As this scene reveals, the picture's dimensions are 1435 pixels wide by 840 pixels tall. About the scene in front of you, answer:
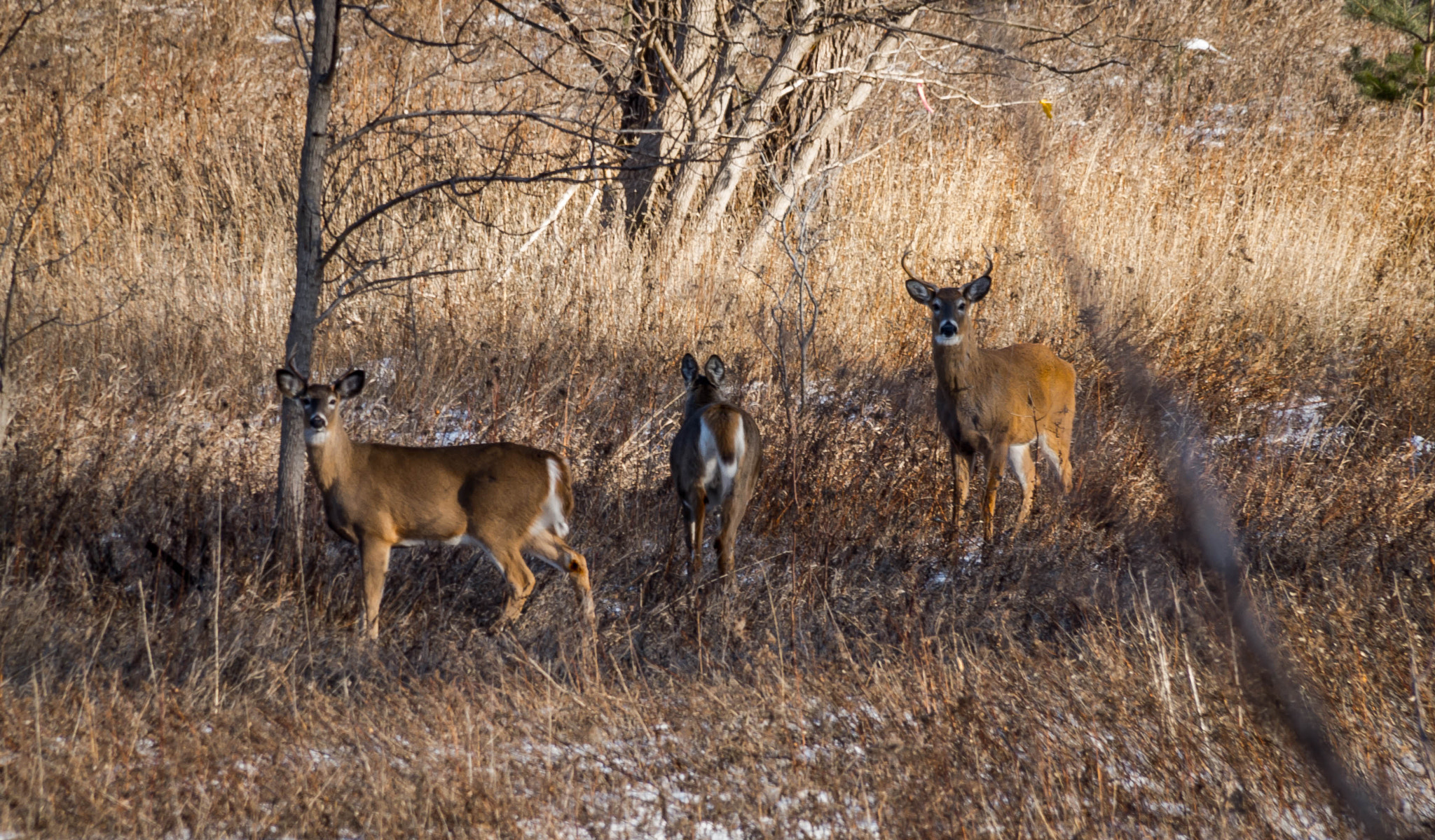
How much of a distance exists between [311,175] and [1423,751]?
161 inches

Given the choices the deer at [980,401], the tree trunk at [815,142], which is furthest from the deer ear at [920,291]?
the tree trunk at [815,142]

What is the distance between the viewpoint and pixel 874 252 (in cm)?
952

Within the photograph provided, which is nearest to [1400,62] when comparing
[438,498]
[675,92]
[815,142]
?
[815,142]

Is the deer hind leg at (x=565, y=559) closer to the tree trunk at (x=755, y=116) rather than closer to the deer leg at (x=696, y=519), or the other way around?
the deer leg at (x=696, y=519)

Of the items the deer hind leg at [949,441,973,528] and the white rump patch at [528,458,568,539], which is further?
the deer hind leg at [949,441,973,528]

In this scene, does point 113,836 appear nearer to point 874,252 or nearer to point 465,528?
point 465,528

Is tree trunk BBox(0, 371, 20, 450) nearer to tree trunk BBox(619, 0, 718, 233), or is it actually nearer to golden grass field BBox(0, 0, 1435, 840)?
golden grass field BBox(0, 0, 1435, 840)

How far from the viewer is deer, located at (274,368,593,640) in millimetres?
4699

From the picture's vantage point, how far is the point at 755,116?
9070 mm

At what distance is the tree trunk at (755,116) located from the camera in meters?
8.75

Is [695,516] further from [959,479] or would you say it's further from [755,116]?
[755,116]

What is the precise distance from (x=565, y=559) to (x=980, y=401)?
2539 mm

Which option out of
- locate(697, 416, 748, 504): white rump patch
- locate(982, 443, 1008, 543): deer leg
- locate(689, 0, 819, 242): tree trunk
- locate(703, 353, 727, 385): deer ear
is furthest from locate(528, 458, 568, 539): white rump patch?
locate(689, 0, 819, 242): tree trunk

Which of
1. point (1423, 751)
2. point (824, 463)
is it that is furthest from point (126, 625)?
point (1423, 751)
